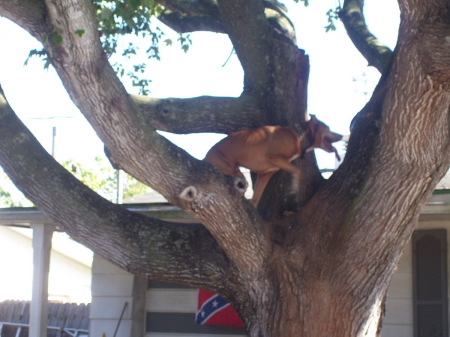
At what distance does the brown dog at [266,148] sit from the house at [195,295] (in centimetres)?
222

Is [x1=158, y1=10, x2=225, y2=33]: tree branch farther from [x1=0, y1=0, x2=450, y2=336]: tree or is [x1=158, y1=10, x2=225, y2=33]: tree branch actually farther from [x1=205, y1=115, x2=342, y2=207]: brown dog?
[x1=0, y1=0, x2=450, y2=336]: tree

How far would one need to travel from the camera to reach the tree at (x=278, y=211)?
590cm

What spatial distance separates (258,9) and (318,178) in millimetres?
2454

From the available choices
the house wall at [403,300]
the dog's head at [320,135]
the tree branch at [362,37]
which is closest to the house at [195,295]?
the house wall at [403,300]

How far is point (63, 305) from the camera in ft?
53.5

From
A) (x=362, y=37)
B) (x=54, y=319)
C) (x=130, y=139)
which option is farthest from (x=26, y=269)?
(x=130, y=139)

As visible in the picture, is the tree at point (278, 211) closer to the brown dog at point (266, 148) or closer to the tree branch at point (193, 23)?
the brown dog at point (266, 148)

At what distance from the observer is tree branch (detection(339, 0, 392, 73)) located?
28.5 feet

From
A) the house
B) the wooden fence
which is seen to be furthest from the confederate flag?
the wooden fence

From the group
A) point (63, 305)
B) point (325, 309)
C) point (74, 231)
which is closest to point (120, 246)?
point (74, 231)

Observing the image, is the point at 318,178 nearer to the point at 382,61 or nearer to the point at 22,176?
the point at 382,61

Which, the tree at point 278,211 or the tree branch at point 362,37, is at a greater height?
the tree branch at point 362,37

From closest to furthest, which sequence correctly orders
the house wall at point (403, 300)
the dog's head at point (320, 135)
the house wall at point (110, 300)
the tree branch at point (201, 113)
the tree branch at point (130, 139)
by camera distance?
the tree branch at point (130, 139) < the dog's head at point (320, 135) < the tree branch at point (201, 113) < the house wall at point (403, 300) < the house wall at point (110, 300)

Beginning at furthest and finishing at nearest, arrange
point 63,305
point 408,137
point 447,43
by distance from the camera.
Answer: point 63,305
point 408,137
point 447,43
